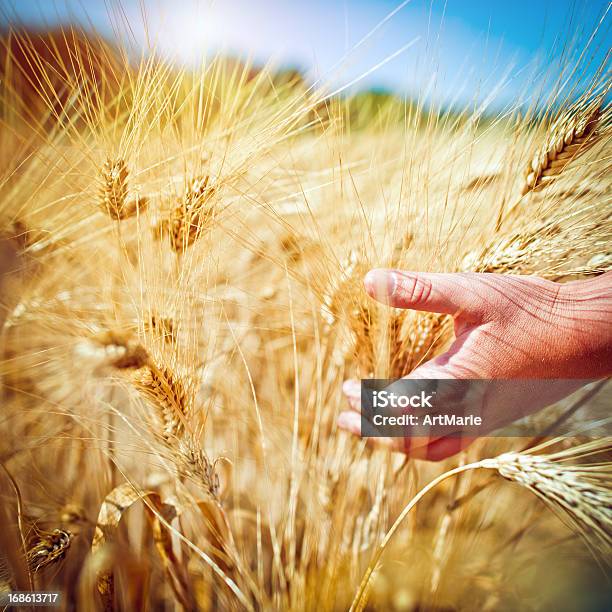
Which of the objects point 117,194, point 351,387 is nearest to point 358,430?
point 351,387

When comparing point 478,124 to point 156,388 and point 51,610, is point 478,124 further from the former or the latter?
point 51,610

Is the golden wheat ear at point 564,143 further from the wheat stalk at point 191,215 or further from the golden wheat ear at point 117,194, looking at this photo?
the golden wheat ear at point 117,194

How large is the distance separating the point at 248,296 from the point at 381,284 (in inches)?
13.5

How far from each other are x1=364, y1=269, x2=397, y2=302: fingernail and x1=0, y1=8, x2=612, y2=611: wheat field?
56mm

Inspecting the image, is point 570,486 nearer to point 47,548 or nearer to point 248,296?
point 248,296

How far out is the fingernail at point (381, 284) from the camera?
70cm

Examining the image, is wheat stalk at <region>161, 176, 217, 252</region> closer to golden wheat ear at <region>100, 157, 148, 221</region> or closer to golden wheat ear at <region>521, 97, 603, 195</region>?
golden wheat ear at <region>100, 157, 148, 221</region>

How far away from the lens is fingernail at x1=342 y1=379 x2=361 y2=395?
854 mm

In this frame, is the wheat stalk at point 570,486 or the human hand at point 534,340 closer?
the wheat stalk at point 570,486

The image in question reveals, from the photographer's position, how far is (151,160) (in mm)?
738

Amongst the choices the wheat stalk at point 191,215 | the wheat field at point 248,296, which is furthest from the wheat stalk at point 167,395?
the wheat stalk at point 191,215

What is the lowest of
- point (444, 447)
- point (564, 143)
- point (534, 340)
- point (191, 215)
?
point (444, 447)

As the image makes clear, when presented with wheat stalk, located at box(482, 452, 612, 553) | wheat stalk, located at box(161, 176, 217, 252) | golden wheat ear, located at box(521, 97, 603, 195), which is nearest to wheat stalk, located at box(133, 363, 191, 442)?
wheat stalk, located at box(161, 176, 217, 252)

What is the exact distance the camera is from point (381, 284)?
27.5 inches
